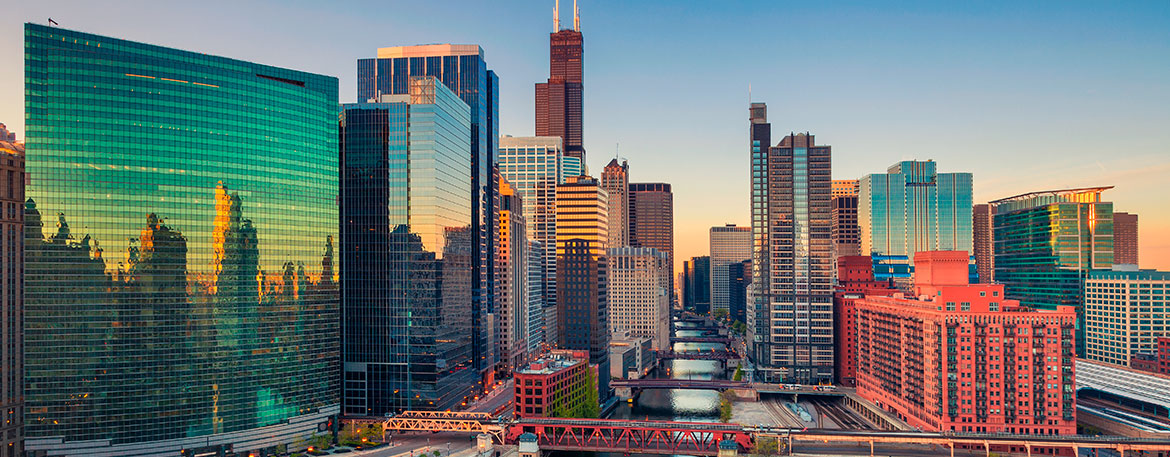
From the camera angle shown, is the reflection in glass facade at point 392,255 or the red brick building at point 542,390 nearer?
the red brick building at point 542,390

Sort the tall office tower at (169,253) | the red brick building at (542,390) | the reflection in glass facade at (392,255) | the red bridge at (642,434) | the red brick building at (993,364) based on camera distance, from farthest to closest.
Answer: the reflection in glass facade at (392,255)
the red brick building at (542,390)
the red brick building at (993,364)
the red bridge at (642,434)
the tall office tower at (169,253)

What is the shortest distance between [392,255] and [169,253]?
153ft

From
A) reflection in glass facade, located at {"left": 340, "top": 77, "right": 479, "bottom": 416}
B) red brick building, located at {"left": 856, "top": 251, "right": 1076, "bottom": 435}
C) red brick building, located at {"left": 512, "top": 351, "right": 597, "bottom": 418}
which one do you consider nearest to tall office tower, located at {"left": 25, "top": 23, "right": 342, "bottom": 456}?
reflection in glass facade, located at {"left": 340, "top": 77, "right": 479, "bottom": 416}

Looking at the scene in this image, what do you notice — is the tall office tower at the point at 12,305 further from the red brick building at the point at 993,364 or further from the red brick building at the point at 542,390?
the red brick building at the point at 993,364

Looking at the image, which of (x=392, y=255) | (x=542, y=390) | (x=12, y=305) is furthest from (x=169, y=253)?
(x=542, y=390)

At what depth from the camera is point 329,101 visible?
542 feet

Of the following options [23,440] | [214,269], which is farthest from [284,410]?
[23,440]

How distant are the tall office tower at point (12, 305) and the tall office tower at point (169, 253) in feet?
19.3

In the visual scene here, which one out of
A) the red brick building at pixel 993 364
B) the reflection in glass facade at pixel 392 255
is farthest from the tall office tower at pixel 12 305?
the red brick building at pixel 993 364

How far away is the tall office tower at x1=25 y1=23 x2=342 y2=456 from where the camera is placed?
130 m

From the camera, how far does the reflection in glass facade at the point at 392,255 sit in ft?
569

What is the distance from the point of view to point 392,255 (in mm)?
174250

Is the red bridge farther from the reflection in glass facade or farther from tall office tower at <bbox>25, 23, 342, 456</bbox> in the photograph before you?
tall office tower at <bbox>25, 23, 342, 456</bbox>

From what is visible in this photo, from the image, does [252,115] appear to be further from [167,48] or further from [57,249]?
[57,249]
